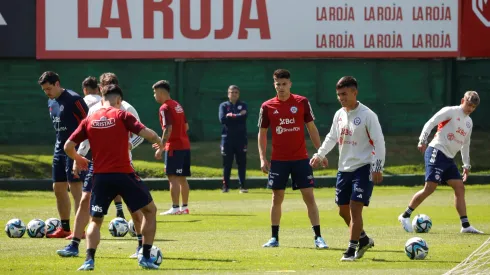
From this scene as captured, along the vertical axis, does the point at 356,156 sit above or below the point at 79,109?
below

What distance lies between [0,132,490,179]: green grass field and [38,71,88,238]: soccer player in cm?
1084

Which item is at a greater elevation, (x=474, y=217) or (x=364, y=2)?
(x=364, y=2)

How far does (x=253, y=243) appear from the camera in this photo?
50.1 ft

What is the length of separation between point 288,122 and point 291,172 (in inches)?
25.9

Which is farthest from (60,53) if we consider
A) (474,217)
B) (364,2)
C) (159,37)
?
(474,217)

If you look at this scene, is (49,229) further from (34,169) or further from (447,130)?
(34,169)

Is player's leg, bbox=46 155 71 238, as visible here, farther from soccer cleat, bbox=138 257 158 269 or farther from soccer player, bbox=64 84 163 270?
soccer cleat, bbox=138 257 158 269

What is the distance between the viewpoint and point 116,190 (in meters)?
12.2

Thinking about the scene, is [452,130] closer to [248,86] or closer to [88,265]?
[88,265]

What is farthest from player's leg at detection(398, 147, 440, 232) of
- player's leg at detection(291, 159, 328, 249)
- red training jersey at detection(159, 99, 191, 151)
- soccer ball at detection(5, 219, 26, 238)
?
soccer ball at detection(5, 219, 26, 238)

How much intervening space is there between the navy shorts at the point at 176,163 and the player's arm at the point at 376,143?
760cm

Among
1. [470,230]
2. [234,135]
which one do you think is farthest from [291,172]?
[234,135]

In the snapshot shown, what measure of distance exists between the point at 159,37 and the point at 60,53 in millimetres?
2529

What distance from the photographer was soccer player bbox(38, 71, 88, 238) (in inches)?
597
